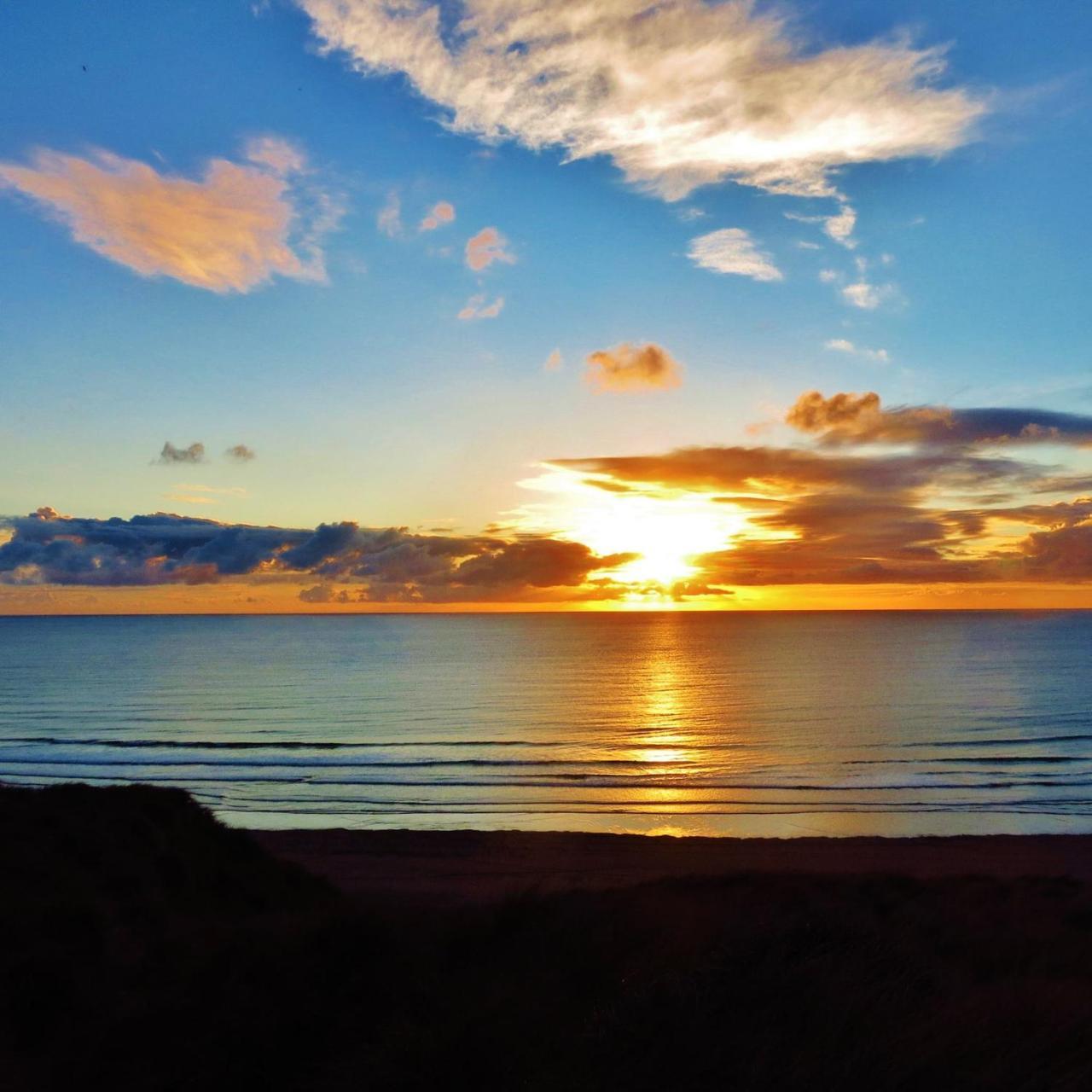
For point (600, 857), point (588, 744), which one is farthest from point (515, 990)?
point (588, 744)

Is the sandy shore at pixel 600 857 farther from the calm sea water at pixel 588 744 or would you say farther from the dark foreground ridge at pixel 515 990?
the dark foreground ridge at pixel 515 990

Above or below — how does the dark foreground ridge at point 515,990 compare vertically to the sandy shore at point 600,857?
above

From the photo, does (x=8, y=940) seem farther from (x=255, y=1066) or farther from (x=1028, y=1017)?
(x=1028, y=1017)

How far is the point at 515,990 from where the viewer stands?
7.59m

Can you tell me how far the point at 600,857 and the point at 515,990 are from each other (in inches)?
614

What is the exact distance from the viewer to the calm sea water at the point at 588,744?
97.9 ft

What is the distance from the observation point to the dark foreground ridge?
20.0 ft

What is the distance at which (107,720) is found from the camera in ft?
174

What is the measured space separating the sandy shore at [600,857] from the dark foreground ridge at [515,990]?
6.90 m

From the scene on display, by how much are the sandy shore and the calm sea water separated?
98.3 inches

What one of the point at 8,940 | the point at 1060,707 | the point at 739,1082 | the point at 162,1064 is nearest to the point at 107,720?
the point at 8,940

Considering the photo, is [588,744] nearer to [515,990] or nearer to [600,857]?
[600,857]

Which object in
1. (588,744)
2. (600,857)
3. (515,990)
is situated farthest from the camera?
(588,744)

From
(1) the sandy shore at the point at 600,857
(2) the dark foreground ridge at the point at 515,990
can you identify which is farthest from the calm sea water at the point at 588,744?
(2) the dark foreground ridge at the point at 515,990
